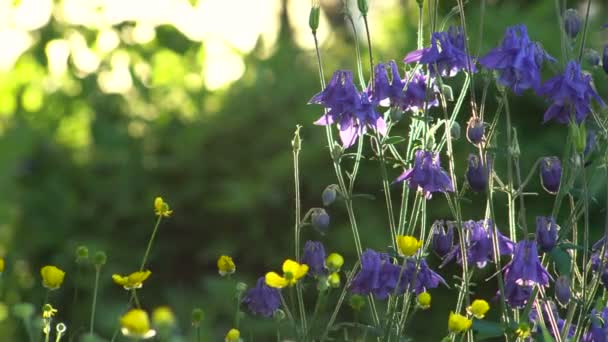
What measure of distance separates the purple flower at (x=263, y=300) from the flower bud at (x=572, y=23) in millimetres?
881

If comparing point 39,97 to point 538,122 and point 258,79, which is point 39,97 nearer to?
point 258,79

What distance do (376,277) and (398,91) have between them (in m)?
0.41

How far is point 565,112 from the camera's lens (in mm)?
2666

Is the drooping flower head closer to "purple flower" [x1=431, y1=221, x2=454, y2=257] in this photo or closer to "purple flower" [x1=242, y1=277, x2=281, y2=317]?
"purple flower" [x1=431, y1=221, x2=454, y2=257]

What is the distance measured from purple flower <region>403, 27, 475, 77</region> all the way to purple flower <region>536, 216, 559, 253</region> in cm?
36

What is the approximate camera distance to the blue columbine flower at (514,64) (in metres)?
2.58

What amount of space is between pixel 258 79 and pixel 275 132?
368 mm

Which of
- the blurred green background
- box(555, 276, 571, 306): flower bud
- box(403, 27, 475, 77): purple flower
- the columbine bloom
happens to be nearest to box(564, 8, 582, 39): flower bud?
box(403, 27, 475, 77): purple flower

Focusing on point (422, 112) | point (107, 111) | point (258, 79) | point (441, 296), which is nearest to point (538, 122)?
point (441, 296)

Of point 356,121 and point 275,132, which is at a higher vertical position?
point 356,121

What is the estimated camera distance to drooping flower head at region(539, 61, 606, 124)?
8.46ft

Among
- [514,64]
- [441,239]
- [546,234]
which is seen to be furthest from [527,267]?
[514,64]

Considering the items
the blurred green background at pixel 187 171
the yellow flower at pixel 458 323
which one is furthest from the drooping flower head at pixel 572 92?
the blurred green background at pixel 187 171

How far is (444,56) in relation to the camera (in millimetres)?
2627
